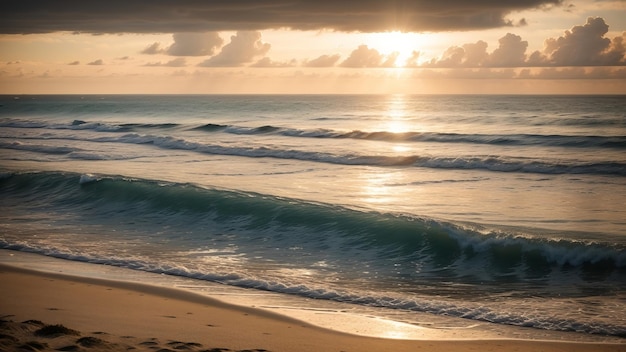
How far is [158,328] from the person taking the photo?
8.17 meters

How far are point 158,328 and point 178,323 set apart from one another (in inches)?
13.0

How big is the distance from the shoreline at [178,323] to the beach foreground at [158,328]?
0.03 feet

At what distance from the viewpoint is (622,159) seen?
2809 cm

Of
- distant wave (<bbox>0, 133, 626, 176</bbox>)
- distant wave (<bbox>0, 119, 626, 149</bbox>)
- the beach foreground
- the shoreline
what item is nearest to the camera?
the beach foreground

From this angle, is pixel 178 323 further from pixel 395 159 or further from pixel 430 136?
pixel 430 136

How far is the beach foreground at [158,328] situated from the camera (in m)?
7.30

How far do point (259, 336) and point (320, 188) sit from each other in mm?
13003

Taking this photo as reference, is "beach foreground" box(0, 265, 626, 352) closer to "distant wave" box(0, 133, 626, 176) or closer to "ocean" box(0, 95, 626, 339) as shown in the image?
"ocean" box(0, 95, 626, 339)

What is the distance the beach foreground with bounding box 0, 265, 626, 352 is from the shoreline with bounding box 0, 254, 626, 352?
1cm

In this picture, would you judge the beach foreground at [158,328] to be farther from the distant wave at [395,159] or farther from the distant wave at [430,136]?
the distant wave at [430,136]

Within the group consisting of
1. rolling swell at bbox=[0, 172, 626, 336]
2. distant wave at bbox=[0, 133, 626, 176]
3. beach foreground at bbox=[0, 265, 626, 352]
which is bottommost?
beach foreground at bbox=[0, 265, 626, 352]

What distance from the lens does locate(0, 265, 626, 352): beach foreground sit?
287 inches

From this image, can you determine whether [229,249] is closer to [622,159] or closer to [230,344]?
[230,344]

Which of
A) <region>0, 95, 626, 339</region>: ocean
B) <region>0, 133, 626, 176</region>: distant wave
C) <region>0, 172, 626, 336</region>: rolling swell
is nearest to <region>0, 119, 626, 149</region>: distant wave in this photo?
<region>0, 95, 626, 339</region>: ocean
